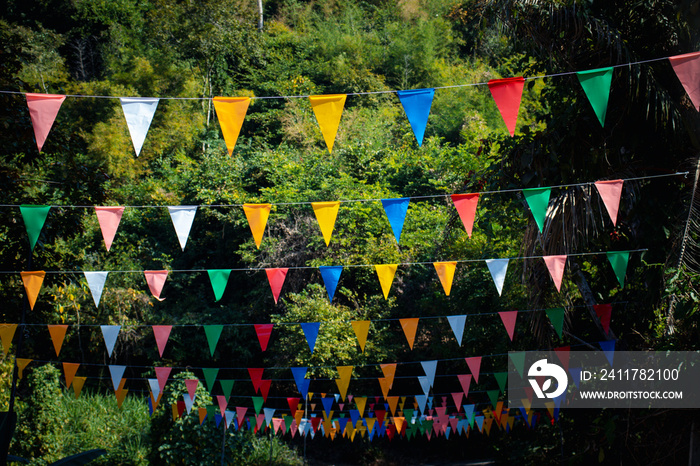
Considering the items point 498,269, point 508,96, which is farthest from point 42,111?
point 498,269

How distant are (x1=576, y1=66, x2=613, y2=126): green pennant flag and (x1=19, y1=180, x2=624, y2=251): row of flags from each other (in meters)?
Result: 0.89

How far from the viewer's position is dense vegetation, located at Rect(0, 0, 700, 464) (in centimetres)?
524

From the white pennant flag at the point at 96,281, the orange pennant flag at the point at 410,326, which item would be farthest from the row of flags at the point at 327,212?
the orange pennant flag at the point at 410,326

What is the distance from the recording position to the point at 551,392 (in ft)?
22.8

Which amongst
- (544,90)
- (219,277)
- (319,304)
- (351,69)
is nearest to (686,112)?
(544,90)

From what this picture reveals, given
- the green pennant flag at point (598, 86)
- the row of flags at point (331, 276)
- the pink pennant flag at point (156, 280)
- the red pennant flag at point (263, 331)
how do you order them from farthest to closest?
the red pennant flag at point (263, 331)
the pink pennant flag at point (156, 280)
the row of flags at point (331, 276)
the green pennant flag at point (598, 86)

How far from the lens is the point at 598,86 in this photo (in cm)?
357

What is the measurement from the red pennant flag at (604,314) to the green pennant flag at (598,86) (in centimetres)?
270

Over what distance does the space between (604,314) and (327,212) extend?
10.1ft

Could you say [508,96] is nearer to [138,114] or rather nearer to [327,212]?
[327,212]

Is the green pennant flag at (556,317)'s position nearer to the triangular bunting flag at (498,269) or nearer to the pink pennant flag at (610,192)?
the triangular bunting flag at (498,269)

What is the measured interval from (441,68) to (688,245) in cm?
1721

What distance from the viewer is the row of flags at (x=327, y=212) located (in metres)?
4.34

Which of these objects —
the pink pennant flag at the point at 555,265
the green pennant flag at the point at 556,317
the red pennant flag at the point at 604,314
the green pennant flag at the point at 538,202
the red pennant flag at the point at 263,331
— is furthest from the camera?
the red pennant flag at the point at 263,331
